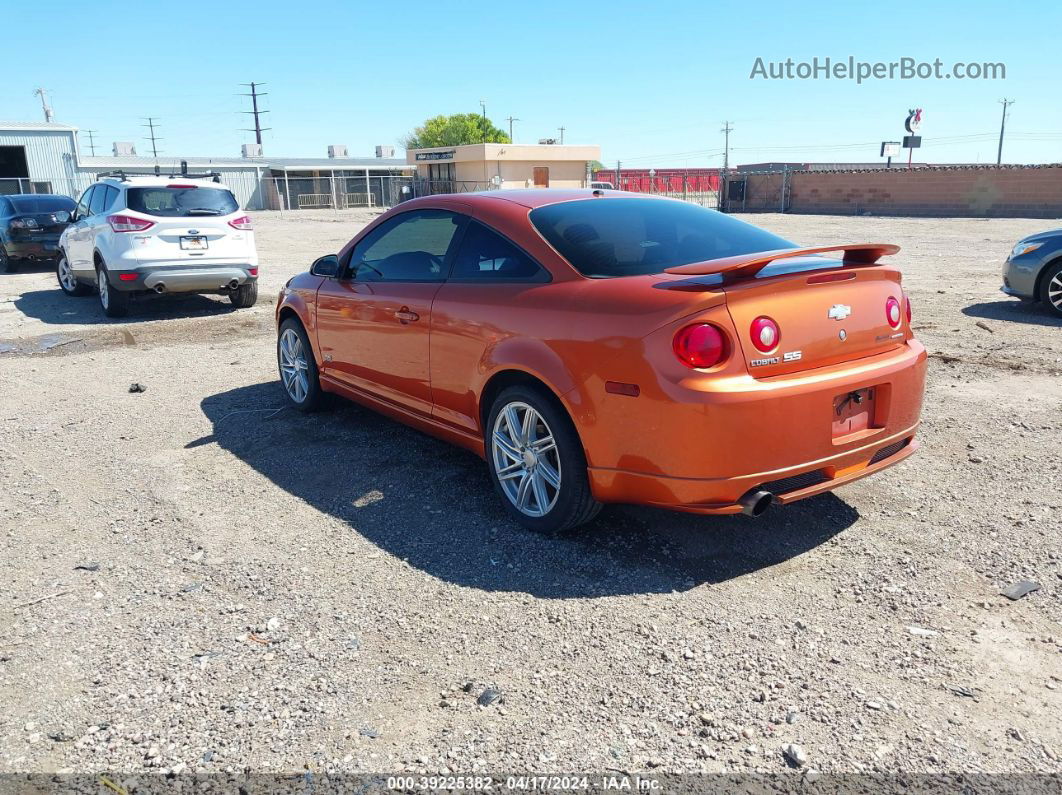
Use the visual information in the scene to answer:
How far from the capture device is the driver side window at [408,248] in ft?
16.2

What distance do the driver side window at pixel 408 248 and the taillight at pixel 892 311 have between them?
231 cm

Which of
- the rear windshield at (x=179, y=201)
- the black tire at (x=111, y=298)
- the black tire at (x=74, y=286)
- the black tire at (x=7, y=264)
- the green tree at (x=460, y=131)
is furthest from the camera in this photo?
the green tree at (x=460, y=131)

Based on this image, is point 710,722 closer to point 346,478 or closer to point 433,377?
point 433,377

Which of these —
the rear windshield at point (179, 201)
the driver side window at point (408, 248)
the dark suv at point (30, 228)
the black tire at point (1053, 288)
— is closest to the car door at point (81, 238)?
the rear windshield at point (179, 201)

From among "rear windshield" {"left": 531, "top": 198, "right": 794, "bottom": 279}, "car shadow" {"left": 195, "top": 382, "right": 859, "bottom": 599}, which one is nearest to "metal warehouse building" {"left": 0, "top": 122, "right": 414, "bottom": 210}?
"car shadow" {"left": 195, "top": 382, "right": 859, "bottom": 599}

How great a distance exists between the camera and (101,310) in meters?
12.1

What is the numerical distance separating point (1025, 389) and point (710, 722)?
17.7 feet

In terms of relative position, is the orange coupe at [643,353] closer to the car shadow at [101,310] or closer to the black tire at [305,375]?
the black tire at [305,375]

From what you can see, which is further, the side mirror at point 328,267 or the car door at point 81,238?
the car door at point 81,238

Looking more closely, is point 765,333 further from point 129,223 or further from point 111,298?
point 111,298

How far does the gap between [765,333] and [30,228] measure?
17202 mm

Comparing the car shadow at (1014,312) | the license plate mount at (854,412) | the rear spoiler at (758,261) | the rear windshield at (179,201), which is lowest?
the car shadow at (1014,312)

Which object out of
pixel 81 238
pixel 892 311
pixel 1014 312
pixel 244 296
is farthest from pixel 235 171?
pixel 892 311

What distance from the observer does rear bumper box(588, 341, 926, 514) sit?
3.46 meters
